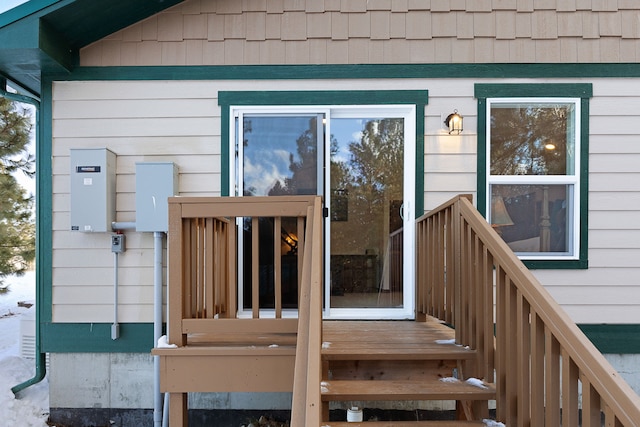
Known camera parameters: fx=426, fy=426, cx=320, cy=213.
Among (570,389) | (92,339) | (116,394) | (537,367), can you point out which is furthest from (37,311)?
(570,389)

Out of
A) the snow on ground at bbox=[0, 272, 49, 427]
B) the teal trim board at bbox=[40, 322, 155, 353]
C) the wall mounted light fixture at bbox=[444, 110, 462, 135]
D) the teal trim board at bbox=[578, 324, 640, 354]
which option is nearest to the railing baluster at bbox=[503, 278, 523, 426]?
the wall mounted light fixture at bbox=[444, 110, 462, 135]

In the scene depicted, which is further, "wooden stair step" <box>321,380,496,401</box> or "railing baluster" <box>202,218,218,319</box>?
"railing baluster" <box>202,218,218,319</box>

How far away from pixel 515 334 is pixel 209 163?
258 centimetres

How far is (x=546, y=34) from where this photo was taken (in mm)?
3494

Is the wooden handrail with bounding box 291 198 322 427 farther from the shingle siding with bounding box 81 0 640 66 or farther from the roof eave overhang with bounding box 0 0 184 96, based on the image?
the roof eave overhang with bounding box 0 0 184 96

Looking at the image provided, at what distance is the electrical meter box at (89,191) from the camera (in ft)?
10.9

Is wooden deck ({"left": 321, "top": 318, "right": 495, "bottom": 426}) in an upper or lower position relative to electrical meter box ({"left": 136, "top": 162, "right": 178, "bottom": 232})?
lower

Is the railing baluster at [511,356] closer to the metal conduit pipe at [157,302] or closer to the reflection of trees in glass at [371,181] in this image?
the reflection of trees in glass at [371,181]

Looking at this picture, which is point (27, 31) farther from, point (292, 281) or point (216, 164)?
point (292, 281)

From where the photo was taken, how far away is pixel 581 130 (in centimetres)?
348

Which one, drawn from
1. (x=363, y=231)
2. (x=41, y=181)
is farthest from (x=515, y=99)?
(x=41, y=181)

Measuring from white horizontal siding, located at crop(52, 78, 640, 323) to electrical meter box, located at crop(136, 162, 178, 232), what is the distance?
7.1 inches

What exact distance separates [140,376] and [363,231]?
217 cm

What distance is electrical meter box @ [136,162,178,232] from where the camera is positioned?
330cm
